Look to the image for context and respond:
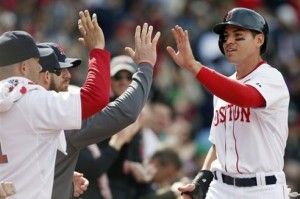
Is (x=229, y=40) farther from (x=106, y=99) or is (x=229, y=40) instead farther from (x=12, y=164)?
(x=12, y=164)

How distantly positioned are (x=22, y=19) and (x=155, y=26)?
211cm

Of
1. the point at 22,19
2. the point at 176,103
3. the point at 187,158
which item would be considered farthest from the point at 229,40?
the point at 22,19

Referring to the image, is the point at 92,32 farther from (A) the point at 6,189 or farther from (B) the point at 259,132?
(B) the point at 259,132

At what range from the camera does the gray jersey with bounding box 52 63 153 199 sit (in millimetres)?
5711

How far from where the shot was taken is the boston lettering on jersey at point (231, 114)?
6492 millimetres

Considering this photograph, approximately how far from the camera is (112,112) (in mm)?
5789

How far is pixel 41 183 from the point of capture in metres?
5.41

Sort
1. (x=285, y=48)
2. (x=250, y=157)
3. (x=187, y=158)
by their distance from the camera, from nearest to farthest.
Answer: (x=250, y=157) → (x=187, y=158) → (x=285, y=48)

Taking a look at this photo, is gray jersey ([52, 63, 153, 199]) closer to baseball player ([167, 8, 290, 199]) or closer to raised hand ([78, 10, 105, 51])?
raised hand ([78, 10, 105, 51])

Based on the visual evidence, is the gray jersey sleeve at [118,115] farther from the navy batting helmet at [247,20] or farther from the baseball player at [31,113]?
the navy batting helmet at [247,20]

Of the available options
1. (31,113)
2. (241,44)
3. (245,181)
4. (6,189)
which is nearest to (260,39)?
(241,44)

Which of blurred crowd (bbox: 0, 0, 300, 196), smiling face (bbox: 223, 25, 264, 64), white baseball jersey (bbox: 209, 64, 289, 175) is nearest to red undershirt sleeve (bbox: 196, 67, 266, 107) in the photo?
white baseball jersey (bbox: 209, 64, 289, 175)

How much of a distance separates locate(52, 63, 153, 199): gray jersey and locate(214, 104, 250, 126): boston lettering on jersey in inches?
36.6

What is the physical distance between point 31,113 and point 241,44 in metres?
1.80
